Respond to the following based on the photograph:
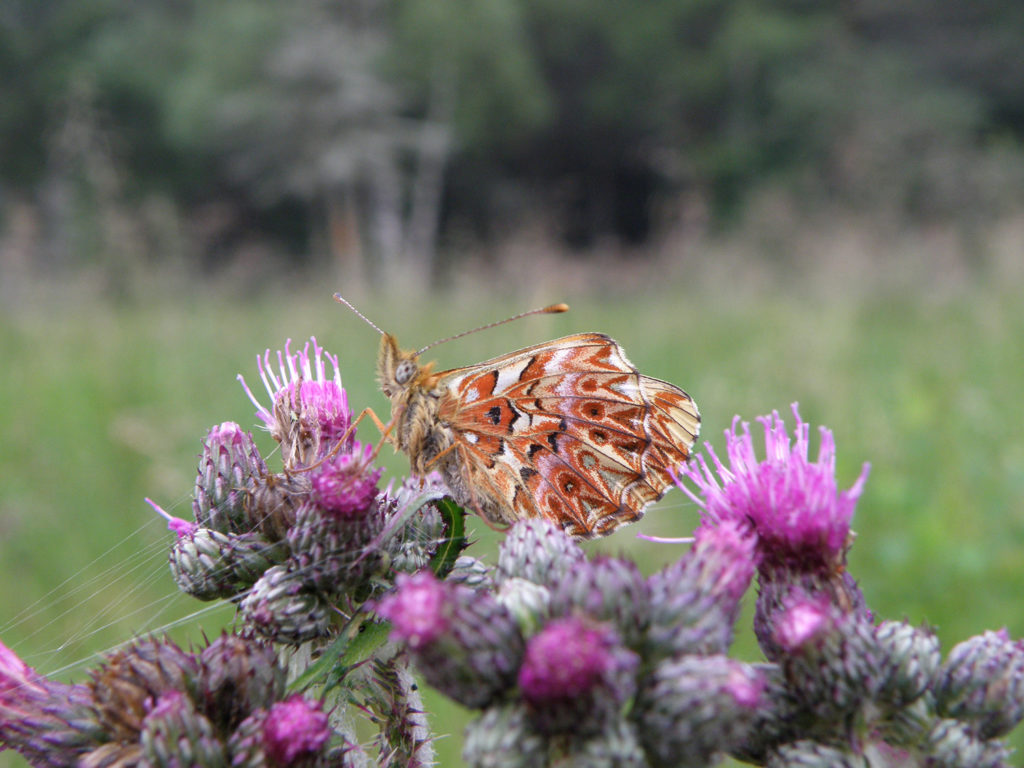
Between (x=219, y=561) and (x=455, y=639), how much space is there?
745 mm

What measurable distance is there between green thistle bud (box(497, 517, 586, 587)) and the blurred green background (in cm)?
81

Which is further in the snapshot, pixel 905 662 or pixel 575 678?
pixel 905 662

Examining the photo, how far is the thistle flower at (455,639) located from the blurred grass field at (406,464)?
0.50 m

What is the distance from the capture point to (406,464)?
6.63 meters

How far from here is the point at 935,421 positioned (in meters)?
7.14

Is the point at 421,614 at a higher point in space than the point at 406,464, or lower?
lower

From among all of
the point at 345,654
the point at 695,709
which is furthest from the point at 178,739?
the point at 695,709

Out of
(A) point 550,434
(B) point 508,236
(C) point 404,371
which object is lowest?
(A) point 550,434

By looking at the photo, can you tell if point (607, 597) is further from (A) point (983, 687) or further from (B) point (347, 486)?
(A) point (983, 687)

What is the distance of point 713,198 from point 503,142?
9416 millimetres

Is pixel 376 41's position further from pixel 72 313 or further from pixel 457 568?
pixel 457 568

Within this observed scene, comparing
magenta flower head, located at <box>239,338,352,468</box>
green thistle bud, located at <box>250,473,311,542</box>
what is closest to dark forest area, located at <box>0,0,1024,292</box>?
magenta flower head, located at <box>239,338,352,468</box>

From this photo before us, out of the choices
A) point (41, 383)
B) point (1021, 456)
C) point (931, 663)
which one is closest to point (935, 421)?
point (1021, 456)

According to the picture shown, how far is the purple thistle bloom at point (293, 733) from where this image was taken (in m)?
1.51
